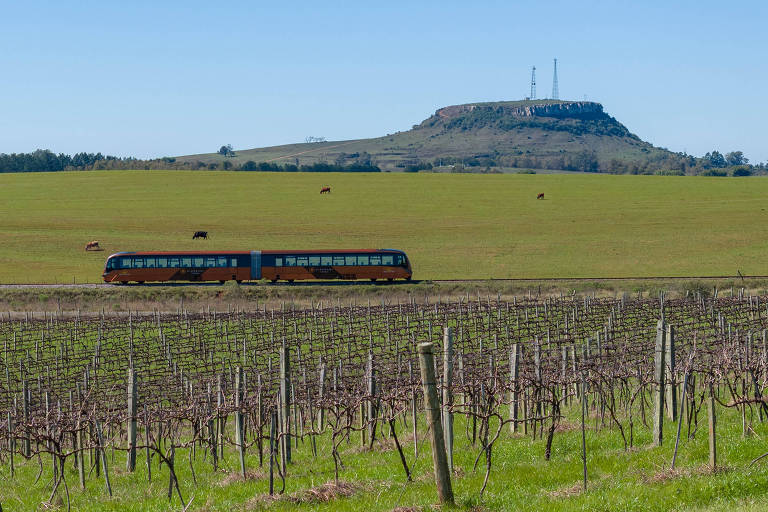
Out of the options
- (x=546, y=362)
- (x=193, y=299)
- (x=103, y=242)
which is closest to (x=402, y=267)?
(x=193, y=299)

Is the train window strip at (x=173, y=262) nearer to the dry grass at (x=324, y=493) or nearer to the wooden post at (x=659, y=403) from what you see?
the wooden post at (x=659, y=403)

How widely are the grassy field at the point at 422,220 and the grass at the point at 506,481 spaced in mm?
49030

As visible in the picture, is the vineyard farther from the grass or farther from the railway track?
the railway track

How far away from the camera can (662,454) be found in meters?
14.1

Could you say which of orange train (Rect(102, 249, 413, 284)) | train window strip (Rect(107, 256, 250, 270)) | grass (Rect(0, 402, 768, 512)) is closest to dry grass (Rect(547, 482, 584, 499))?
grass (Rect(0, 402, 768, 512))

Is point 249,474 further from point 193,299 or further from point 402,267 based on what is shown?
point 402,267

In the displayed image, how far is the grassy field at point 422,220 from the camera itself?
71062mm

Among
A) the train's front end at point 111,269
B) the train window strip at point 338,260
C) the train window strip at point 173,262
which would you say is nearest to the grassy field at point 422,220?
the train's front end at point 111,269

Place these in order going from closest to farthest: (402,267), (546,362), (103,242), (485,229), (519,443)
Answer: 1. (519,443)
2. (546,362)
3. (402,267)
4. (103,242)
5. (485,229)

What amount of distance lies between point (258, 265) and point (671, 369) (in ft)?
162

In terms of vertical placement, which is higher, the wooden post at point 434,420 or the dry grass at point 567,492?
the wooden post at point 434,420

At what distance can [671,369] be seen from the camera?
53.2 feet

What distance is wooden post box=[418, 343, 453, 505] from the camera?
10977mm

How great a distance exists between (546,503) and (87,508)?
680cm
